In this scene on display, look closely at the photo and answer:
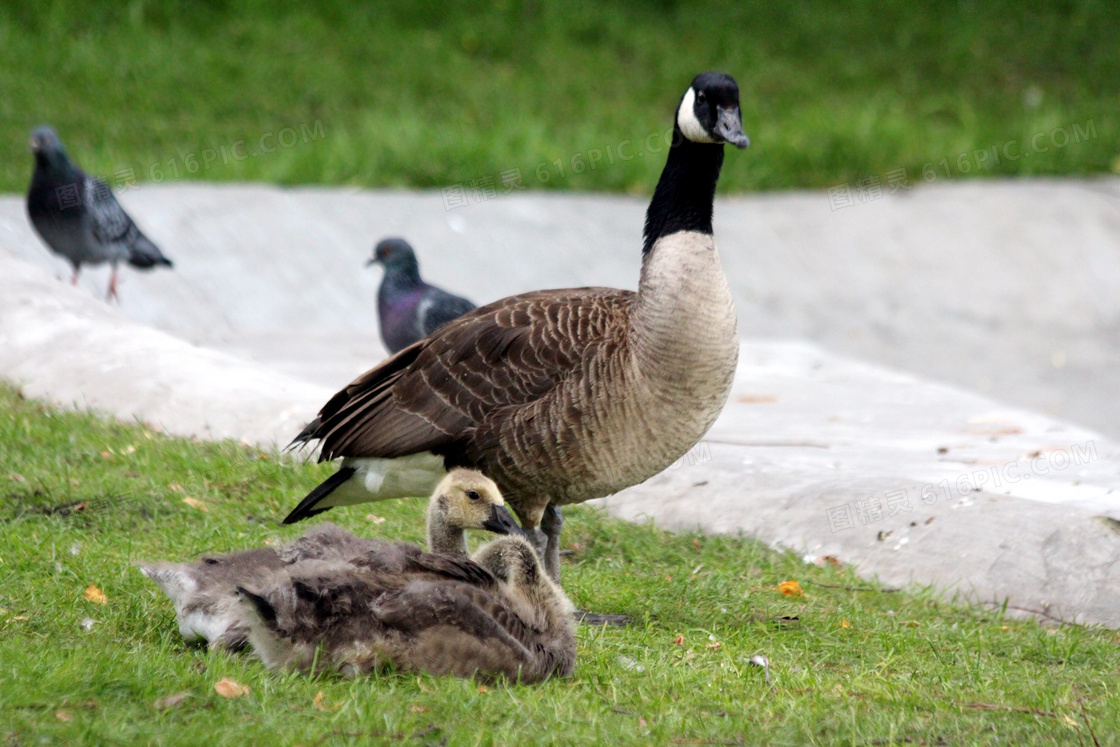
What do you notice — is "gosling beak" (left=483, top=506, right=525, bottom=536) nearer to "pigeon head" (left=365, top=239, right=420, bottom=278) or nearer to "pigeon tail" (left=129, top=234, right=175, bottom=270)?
"pigeon head" (left=365, top=239, right=420, bottom=278)

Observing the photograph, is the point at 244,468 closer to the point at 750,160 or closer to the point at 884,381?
the point at 884,381

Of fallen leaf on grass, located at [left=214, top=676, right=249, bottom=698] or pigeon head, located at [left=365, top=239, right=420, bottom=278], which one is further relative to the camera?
pigeon head, located at [left=365, top=239, right=420, bottom=278]

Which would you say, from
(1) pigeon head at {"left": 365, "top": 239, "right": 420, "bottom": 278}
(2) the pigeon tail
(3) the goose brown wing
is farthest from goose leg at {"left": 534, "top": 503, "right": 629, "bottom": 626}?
(2) the pigeon tail

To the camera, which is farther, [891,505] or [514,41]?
[514,41]

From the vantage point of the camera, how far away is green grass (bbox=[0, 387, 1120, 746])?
396cm

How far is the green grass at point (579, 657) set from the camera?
3.96m

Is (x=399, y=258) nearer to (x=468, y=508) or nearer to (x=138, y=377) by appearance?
(x=138, y=377)

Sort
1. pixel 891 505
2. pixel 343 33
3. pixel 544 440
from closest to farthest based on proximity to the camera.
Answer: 1. pixel 544 440
2. pixel 891 505
3. pixel 343 33

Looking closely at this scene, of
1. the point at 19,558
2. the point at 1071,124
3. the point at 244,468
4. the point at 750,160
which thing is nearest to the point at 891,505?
the point at 244,468

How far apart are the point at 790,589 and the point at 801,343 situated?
27.3 ft

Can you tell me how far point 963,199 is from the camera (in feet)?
58.0

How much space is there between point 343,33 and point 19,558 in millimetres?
16350

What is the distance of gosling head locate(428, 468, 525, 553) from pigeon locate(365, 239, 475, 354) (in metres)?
4.29

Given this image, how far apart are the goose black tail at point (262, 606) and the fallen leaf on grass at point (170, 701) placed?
38 centimetres
